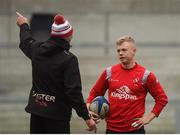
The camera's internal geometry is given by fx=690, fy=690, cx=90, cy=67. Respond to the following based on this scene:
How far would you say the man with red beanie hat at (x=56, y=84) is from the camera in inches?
213

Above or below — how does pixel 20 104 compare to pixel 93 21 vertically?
below

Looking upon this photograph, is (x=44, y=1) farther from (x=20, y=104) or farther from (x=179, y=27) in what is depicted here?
(x=20, y=104)

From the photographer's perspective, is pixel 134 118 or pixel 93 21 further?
pixel 93 21

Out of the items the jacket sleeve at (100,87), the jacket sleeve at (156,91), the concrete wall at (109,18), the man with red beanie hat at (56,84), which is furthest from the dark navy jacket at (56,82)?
the concrete wall at (109,18)


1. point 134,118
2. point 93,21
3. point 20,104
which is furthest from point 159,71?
point 134,118

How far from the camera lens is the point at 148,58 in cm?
1159

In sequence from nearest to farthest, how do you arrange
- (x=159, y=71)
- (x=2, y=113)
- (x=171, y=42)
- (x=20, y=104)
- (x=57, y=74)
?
(x=57, y=74) < (x=20, y=104) < (x=2, y=113) < (x=159, y=71) < (x=171, y=42)

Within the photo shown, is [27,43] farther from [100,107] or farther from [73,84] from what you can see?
[100,107]

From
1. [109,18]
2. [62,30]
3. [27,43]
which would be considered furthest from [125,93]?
[109,18]

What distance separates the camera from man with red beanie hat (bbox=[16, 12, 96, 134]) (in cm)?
540

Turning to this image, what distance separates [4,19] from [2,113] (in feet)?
11.6

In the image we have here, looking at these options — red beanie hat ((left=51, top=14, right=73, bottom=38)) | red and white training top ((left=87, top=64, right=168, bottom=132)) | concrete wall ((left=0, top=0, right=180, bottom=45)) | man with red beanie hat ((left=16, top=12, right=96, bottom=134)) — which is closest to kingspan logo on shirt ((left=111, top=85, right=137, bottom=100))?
red and white training top ((left=87, top=64, right=168, bottom=132))

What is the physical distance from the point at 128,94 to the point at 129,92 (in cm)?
2

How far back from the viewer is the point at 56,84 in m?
5.45
